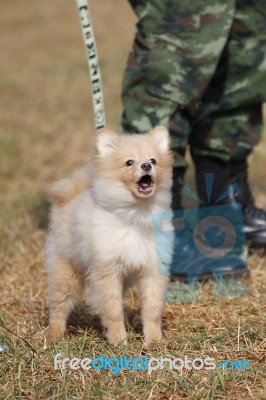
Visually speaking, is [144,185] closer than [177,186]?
Yes

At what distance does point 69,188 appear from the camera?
298 cm

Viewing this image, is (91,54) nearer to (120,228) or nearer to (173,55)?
(173,55)

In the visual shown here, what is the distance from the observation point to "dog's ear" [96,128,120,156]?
276 cm

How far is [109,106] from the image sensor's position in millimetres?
8203

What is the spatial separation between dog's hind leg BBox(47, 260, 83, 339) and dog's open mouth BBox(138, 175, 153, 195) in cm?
50

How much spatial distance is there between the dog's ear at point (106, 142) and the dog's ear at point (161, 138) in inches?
6.7

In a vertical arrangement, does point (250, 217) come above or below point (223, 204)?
below

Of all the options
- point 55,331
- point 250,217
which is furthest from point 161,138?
point 250,217

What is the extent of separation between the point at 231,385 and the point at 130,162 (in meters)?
0.94

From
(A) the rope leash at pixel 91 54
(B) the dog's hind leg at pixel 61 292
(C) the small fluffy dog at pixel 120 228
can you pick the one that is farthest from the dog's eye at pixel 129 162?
(A) the rope leash at pixel 91 54

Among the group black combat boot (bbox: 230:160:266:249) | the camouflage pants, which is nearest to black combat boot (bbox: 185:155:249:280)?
black combat boot (bbox: 230:160:266:249)

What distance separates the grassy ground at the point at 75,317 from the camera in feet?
8.00

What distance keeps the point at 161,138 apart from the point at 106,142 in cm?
25

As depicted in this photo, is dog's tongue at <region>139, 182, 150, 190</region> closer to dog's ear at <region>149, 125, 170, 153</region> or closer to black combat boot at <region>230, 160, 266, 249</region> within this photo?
dog's ear at <region>149, 125, 170, 153</region>
